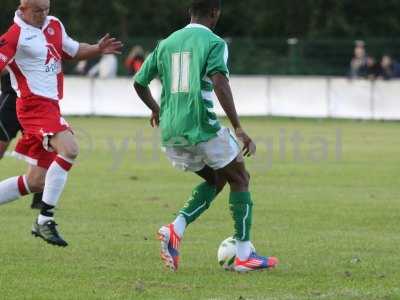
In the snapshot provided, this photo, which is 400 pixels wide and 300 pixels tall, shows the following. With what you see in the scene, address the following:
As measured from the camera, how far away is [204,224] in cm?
1166

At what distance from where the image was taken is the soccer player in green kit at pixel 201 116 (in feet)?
28.4

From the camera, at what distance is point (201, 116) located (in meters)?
8.77

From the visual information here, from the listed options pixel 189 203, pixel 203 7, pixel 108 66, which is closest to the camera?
pixel 203 7

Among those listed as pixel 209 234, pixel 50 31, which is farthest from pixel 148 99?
pixel 209 234

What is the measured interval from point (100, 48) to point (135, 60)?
27168 millimetres

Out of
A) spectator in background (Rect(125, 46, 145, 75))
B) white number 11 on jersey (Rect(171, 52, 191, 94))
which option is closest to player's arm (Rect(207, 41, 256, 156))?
white number 11 on jersey (Rect(171, 52, 191, 94))

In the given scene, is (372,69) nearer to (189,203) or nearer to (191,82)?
(189,203)

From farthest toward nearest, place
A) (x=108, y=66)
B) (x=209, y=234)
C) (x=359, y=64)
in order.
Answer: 1. (x=108, y=66)
2. (x=359, y=64)
3. (x=209, y=234)

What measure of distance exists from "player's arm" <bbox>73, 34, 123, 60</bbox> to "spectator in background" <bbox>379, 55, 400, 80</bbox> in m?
25.7

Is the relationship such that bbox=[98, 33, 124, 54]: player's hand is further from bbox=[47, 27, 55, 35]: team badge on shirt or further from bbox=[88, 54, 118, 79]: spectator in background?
bbox=[88, 54, 118, 79]: spectator in background

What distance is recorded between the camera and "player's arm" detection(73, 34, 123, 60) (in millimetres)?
10227

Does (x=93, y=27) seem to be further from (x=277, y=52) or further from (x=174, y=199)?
(x=174, y=199)

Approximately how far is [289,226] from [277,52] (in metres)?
27.2

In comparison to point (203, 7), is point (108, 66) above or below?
below
